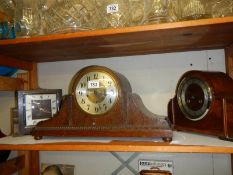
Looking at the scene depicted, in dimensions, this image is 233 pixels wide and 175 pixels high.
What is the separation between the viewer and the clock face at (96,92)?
880 mm

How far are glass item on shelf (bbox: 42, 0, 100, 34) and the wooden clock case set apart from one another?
1.50ft

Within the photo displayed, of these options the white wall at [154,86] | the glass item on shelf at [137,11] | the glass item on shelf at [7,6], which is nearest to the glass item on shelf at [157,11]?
the glass item on shelf at [137,11]

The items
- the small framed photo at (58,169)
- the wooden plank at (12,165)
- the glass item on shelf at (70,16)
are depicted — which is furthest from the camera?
the small framed photo at (58,169)

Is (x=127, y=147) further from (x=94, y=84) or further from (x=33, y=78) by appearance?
(x=33, y=78)

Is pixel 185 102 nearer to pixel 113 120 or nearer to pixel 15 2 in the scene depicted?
pixel 113 120

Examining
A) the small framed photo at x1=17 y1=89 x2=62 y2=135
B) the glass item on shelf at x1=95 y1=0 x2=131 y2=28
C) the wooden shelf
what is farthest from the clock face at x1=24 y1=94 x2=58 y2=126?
the glass item on shelf at x1=95 y1=0 x2=131 y2=28

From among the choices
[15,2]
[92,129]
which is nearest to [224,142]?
[92,129]

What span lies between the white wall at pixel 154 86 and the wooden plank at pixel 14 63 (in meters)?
0.15

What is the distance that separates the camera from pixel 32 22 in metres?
1.00

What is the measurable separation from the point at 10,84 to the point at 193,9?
900 mm

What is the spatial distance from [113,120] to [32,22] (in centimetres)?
54

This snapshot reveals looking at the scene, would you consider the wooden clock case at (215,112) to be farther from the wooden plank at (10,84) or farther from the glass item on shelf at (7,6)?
the glass item on shelf at (7,6)

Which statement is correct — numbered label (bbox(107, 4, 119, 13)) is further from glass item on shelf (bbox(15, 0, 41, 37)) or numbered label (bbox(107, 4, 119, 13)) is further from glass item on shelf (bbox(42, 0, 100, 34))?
glass item on shelf (bbox(15, 0, 41, 37))

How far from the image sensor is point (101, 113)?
885 mm
